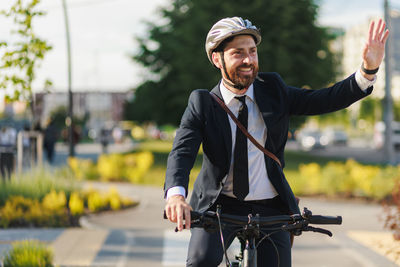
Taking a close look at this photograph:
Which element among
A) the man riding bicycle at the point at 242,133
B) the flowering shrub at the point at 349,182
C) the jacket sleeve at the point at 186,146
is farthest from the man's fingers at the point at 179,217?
the flowering shrub at the point at 349,182

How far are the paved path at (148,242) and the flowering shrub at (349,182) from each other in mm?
1751

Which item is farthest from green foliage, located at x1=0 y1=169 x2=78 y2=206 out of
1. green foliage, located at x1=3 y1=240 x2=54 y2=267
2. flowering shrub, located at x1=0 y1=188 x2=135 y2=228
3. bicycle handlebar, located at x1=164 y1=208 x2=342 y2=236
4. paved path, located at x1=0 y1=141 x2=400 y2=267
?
bicycle handlebar, located at x1=164 y1=208 x2=342 y2=236

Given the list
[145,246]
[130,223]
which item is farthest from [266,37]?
[145,246]

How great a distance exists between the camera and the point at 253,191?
2992mm

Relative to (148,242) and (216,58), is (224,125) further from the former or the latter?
(148,242)

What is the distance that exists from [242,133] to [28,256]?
3055 millimetres

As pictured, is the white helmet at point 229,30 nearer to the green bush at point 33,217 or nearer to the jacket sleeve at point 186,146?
the jacket sleeve at point 186,146

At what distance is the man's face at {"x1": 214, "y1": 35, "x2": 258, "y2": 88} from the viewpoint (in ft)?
9.53

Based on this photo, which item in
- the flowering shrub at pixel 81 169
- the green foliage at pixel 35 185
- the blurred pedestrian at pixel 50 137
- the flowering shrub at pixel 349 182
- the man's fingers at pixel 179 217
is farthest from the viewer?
the blurred pedestrian at pixel 50 137

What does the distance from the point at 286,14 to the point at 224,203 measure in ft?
84.6

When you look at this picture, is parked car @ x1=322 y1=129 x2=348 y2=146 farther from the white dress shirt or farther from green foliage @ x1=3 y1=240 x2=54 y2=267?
the white dress shirt

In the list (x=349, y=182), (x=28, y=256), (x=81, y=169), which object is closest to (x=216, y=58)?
(x=28, y=256)

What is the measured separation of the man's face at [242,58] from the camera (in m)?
2.90

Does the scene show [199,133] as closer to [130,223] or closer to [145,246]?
[145,246]
